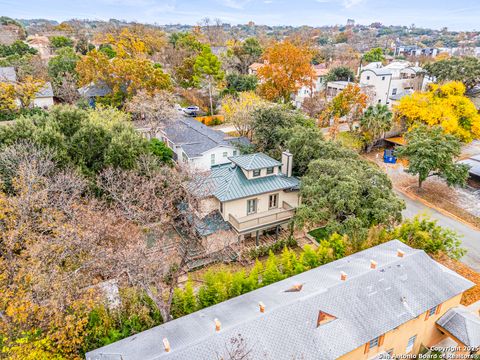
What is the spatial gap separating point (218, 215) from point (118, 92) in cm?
2674

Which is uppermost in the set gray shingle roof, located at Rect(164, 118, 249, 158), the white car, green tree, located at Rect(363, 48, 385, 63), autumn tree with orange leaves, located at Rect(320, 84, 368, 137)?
green tree, located at Rect(363, 48, 385, 63)

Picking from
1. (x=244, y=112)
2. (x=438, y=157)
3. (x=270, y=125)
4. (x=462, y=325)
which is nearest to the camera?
(x=462, y=325)

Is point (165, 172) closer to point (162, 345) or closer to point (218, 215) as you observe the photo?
point (218, 215)

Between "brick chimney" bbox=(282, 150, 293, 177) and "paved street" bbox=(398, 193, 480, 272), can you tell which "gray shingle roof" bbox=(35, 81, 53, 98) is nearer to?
"brick chimney" bbox=(282, 150, 293, 177)

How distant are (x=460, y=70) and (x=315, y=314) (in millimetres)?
54295

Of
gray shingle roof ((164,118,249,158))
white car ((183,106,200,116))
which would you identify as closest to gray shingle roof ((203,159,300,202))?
gray shingle roof ((164,118,249,158))

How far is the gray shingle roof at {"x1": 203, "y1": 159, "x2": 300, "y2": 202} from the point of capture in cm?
2322

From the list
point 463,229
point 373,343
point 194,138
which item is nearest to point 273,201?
point 373,343

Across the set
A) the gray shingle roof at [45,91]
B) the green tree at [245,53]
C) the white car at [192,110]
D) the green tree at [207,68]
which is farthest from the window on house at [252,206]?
the green tree at [245,53]

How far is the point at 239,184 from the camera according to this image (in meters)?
23.9

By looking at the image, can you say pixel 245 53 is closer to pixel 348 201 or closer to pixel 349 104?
pixel 349 104

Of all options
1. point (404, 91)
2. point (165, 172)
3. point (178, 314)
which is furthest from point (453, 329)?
point (404, 91)

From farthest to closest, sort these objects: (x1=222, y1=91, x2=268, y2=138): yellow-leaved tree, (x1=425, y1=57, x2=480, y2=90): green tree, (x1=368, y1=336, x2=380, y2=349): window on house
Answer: (x1=425, y1=57, x2=480, y2=90): green tree, (x1=222, y1=91, x2=268, y2=138): yellow-leaved tree, (x1=368, y1=336, x2=380, y2=349): window on house

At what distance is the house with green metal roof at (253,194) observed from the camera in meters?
23.1
